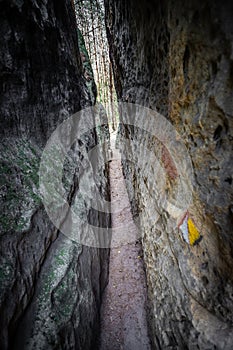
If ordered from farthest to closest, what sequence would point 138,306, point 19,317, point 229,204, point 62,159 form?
point 138,306, point 62,159, point 19,317, point 229,204

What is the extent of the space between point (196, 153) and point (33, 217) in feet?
5.61

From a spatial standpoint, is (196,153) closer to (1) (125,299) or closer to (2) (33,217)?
(2) (33,217)

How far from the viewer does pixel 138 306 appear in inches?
123

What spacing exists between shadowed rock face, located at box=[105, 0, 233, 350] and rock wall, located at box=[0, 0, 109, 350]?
109 centimetres

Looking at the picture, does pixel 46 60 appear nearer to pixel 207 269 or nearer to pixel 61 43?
pixel 61 43

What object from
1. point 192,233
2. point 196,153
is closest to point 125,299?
point 192,233

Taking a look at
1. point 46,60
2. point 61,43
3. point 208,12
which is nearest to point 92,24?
point 61,43

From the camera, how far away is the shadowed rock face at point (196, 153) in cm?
117

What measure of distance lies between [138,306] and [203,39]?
3599 mm

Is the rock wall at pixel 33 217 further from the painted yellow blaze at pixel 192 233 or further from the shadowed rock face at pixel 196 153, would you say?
the painted yellow blaze at pixel 192 233

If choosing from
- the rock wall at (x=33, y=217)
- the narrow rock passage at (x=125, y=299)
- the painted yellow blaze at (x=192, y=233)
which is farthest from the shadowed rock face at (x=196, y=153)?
the rock wall at (x=33, y=217)

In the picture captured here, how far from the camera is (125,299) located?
323cm

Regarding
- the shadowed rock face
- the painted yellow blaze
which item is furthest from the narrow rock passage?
the painted yellow blaze

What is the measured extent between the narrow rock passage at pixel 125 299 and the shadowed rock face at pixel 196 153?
0.56 meters
